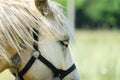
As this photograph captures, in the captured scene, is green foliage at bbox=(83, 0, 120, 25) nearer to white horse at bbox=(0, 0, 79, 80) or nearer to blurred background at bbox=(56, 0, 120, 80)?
blurred background at bbox=(56, 0, 120, 80)

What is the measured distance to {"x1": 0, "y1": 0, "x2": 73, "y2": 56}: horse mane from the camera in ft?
14.3

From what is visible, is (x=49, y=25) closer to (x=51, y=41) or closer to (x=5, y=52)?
(x=51, y=41)

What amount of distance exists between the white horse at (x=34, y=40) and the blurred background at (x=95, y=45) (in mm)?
320

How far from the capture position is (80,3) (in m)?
38.5

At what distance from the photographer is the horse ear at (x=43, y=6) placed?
173 inches

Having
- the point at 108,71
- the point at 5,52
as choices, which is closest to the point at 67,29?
the point at 5,52

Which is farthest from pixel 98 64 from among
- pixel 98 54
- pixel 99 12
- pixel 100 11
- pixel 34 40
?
pixel 99 12

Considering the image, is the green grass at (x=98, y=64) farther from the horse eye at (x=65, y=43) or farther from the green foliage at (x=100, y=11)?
the green foliage at (x=100, y=11)

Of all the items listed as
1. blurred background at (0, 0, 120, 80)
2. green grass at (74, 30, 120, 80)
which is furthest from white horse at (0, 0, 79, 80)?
green grass at (74, 30, 120, 80)

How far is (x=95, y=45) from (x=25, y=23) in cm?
1206

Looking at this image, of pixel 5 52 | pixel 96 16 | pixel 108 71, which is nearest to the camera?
pixel 5 52

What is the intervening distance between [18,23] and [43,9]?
21 centimetres

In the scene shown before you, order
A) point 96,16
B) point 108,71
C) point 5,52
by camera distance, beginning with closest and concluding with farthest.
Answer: point 5,52
point 108,71
point 96,16

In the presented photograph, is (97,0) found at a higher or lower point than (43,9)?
lower
